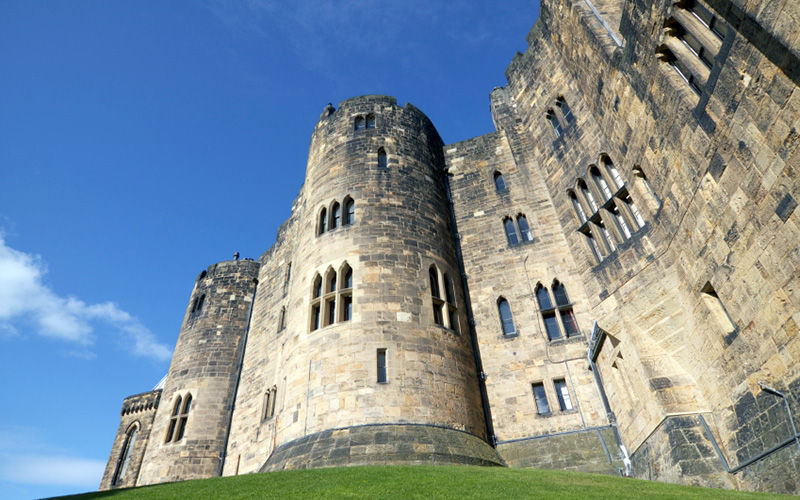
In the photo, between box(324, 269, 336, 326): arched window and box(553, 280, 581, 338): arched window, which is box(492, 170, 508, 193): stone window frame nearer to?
box(553, 280, 581, 338): arched window

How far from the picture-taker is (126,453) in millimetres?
23953

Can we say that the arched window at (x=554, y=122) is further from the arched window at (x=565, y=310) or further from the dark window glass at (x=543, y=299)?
the dark window glass at (x=543, y=299)

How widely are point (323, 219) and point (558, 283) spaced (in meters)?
8.13

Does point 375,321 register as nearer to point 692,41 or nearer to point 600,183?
point 600,183

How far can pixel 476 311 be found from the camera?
52.0 ft

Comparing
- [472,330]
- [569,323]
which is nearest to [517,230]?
[569,323]

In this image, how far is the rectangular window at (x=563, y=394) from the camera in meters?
13.5

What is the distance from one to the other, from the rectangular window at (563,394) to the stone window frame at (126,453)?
65.4ft

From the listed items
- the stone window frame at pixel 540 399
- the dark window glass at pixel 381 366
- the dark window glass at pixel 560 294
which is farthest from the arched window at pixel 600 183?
the dark window glass at pixel 381 366

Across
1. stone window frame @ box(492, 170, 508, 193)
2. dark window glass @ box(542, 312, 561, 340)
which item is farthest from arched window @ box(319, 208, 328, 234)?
dark window glass @ box(542, 312, 561, 340)

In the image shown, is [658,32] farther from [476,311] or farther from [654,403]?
[476,311]

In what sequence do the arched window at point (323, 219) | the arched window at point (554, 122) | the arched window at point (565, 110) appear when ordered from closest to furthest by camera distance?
the arched window at point (323, 219)
the arched window at point (565, 110)
the arched window at point (554, 122)

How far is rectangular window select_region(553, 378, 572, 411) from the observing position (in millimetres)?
13531

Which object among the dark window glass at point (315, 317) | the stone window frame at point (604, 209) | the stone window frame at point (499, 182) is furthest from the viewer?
the stone window frame at point (499, 182)
